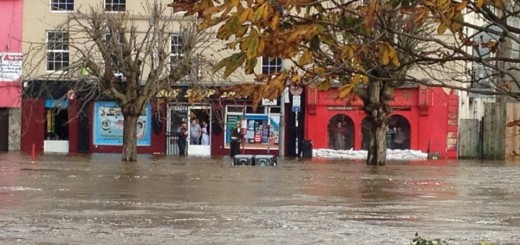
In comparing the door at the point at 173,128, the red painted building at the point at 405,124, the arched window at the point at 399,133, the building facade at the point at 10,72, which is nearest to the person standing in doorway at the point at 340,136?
the red painted building at the point at 405,124

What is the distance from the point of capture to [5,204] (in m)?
17.0

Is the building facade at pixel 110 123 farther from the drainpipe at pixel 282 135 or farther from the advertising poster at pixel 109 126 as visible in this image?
the drainpipe at pixel 282 135

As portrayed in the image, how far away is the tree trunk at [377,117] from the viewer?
37.0 m

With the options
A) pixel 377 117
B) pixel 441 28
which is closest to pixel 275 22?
pixel 441 28

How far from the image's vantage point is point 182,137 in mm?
49000

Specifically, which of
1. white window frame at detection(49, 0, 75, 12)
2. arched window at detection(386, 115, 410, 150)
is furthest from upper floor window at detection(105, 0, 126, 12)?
arched window at detection(386, 115, 410, 150)

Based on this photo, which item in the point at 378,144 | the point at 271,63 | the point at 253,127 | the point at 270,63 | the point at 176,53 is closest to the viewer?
the point at 270,63

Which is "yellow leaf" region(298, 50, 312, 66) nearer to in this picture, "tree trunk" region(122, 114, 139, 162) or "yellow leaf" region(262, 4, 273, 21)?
"yellow leaf" region(262, 4, 273, 21)

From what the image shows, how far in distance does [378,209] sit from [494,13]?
38.3 ft

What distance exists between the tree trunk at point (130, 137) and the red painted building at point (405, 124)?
12708 mm

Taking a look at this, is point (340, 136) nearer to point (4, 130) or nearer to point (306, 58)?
point (4, 130)

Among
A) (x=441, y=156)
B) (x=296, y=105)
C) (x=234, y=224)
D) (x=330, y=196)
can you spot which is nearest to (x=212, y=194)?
(x=330, y=196)

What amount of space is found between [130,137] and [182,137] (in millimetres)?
11420

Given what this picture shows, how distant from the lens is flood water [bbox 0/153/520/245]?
12867 mm
